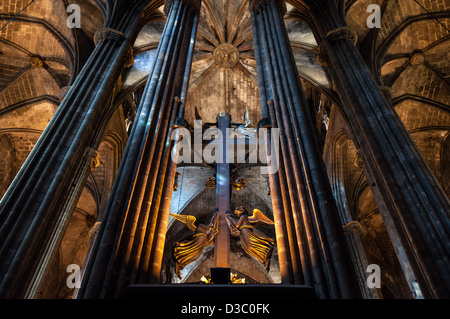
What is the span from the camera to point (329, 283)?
379 cm

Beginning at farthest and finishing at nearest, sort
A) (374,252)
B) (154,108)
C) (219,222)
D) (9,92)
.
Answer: (374,252) < (9,92) < (154,108) < (219,222)

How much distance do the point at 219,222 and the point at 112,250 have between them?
1.51 meters

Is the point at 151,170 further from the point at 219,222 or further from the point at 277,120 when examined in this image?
the point at 277,120

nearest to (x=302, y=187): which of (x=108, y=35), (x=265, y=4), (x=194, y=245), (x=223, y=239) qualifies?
(x=223, y=239)

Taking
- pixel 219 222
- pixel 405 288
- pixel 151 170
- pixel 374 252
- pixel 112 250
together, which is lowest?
pixel 112 250

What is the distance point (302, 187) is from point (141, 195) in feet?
7.32

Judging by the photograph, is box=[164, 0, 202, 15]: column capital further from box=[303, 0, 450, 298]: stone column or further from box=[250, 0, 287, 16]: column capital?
box=[303, 0, 450, 298]: stone column

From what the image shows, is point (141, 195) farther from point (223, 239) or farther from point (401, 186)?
point (401, 186)

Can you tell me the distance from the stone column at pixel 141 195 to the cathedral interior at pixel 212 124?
0.02 meters

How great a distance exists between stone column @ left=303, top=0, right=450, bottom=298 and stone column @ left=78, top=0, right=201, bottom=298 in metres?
3.46

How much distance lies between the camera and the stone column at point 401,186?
4.69m

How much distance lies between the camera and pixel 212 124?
680cm
